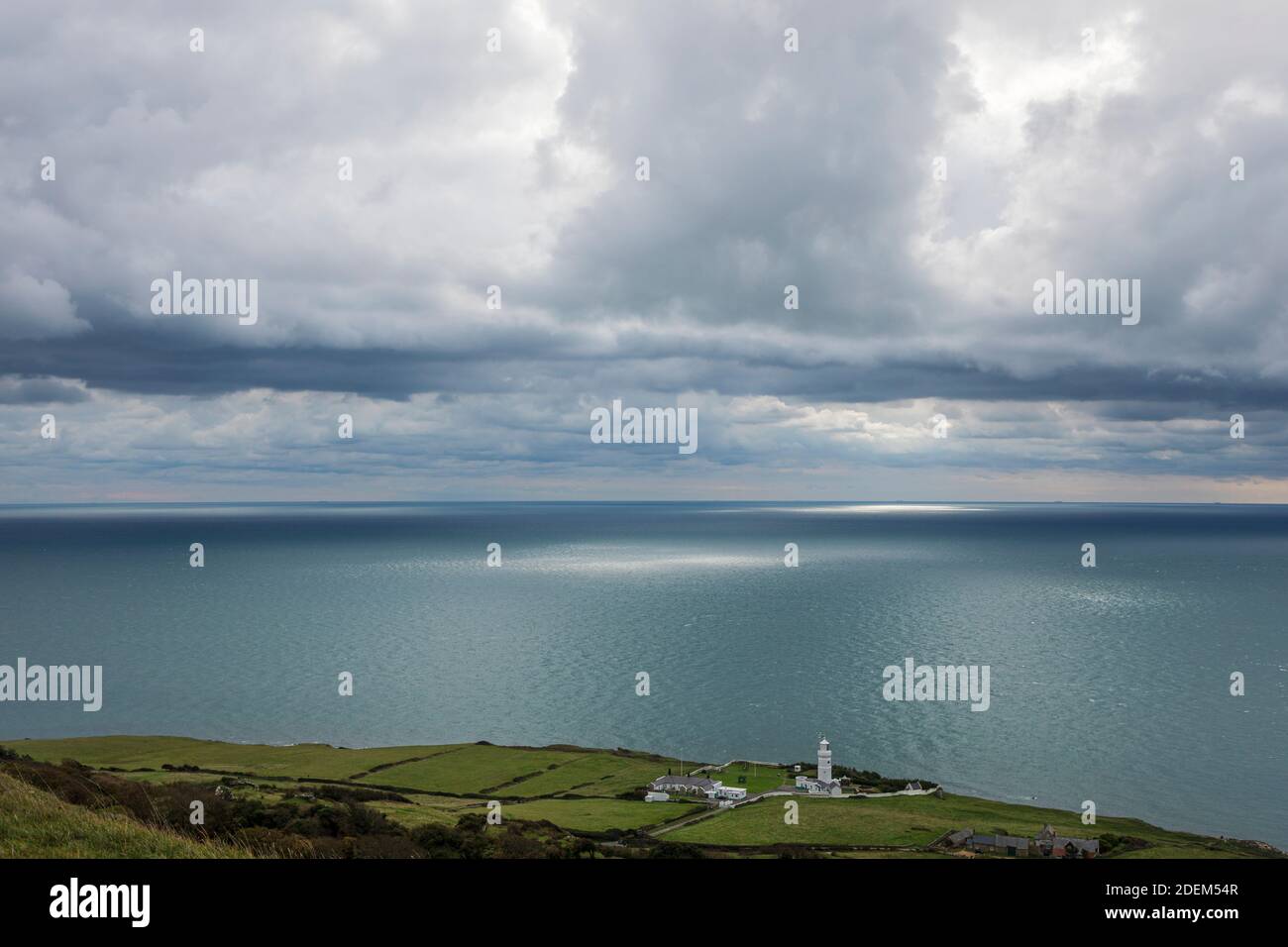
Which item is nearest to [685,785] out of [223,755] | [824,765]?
[824,765]

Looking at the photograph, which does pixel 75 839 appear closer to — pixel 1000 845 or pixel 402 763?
pixel 1000 845

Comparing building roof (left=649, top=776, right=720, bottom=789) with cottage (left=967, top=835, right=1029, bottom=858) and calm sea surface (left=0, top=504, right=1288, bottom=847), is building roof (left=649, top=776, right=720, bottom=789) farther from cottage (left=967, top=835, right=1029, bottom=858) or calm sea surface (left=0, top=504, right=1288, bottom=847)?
cottage (left=967, top=835, right=1029, bottom=858)

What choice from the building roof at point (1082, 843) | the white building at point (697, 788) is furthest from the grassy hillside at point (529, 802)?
the white building at point (697, 788)

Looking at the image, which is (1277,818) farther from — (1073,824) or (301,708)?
(301,708)

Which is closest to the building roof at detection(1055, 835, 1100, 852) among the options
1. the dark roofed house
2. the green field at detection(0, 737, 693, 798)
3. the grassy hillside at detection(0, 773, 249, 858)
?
the dark roofed house

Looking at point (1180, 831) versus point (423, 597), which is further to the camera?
point (423, 597)
